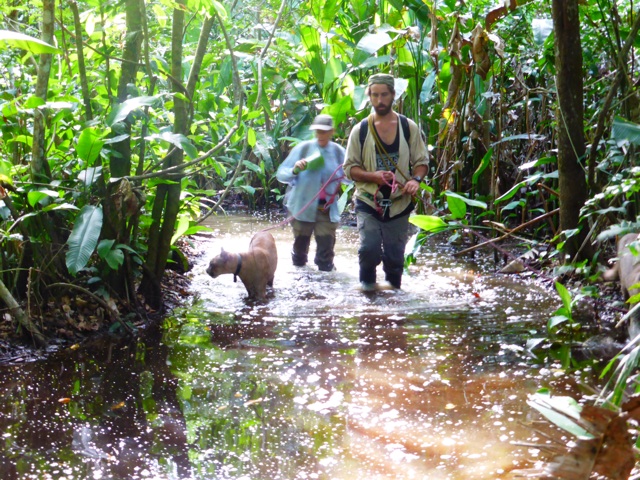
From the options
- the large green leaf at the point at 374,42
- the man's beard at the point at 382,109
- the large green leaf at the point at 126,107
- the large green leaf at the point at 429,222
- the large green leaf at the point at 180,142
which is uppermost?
the large green leaf at the point at 374,42

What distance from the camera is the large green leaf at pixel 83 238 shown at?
15.8 feet

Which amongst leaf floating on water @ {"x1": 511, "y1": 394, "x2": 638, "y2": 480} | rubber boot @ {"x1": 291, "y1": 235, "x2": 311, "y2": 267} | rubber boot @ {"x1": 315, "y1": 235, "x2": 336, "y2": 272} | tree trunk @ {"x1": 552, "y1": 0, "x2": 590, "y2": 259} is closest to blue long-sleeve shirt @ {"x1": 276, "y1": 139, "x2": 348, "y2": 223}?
rubber boot @ {"x1": 315, "y1": 235, "x2": 336, "y2": 272}

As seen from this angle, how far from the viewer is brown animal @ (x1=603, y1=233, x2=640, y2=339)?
4422 mm

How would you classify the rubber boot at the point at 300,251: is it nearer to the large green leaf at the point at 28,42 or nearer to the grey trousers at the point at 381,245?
the grey trousers at the point at 381,245

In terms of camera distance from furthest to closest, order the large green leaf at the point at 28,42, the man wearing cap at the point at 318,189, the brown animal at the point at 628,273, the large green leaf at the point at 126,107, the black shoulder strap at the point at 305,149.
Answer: the black shoulder strap at the point at 305,149, the man wearing cap at the point at 318,189, the large green leaf at the point at 126,107, the brown animal at the point at 628,273, the large green leaf at the point at 28,42

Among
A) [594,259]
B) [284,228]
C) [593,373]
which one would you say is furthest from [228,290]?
[284,228]

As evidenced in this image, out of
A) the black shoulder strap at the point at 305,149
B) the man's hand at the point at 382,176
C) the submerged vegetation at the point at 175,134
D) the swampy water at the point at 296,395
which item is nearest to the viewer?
the swampy water at the point at 296,395

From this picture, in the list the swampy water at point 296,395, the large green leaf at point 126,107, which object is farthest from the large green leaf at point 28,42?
the large green leaf at point 126,107

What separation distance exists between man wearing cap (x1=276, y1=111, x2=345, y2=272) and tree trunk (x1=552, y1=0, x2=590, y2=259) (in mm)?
2282

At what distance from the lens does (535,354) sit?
4715 millimetres

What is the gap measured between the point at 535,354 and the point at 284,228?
7192 millimetres

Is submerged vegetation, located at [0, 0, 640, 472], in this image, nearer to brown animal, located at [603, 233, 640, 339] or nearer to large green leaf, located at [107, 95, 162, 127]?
large green leaf, located at [107, 95, 162, 127]

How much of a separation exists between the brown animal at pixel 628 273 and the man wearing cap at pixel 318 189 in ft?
10.7

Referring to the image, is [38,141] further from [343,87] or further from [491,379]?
[343,87]
